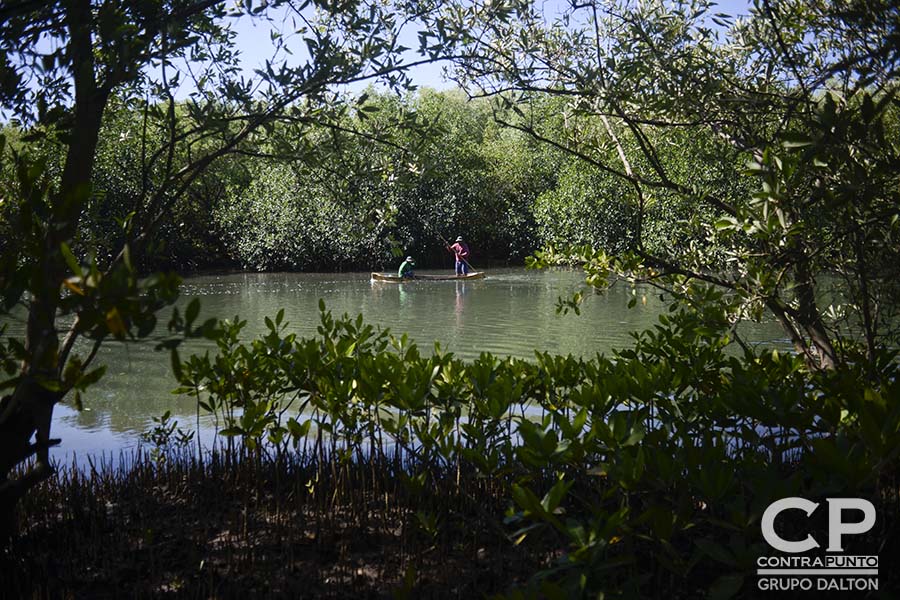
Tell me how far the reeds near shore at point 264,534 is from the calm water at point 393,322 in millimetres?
822

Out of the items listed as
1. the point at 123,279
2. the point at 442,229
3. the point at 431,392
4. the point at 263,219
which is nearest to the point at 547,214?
the point at 442,229

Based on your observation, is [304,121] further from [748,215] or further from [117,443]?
[117,443]

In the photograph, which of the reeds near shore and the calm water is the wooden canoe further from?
the reeds near shore

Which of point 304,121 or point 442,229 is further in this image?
point 442,229

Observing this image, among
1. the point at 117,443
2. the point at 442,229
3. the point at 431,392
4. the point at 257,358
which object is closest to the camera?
the point at 431,392

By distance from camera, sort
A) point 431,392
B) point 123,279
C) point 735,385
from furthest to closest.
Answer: point 431,392
point 735,385
point 123,279

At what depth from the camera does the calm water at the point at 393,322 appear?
730 centimetres

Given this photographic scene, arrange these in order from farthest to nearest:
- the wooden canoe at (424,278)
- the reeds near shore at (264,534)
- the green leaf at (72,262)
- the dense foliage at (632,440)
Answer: the wooden canoe at (424,278) < the reeds near shore at (264,534) < the dense foliage at (632,440) < the green leaf at (72,262)

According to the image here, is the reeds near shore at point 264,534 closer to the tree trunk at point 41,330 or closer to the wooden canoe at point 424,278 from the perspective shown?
the tree trunk at point 41,330

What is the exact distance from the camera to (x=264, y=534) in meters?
3.46

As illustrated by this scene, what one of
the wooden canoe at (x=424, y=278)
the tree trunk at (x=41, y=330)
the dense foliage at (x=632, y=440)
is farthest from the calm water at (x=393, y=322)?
the dense foliage at (x=632, y=440)

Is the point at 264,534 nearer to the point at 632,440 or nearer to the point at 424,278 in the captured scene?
the point at 632,440

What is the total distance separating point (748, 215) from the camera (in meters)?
3.07

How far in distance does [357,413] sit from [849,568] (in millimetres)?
2121
